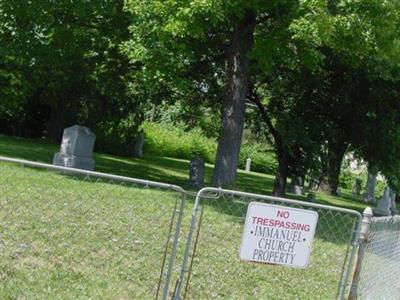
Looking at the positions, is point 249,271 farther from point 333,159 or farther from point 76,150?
point 333,159

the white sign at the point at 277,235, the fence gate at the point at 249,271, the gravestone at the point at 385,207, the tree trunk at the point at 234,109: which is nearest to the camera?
the white sign at the point at 277,235

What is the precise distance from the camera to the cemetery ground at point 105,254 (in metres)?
6.48

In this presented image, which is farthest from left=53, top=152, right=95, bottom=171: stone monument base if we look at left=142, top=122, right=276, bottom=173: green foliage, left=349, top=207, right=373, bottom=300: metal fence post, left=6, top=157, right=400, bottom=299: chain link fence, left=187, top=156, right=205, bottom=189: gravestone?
left=142, top=122, right=276, bottom=173: green foliage

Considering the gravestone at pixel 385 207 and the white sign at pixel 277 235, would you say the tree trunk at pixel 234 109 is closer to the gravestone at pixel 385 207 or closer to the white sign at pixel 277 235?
the gravestone at pixel 385 207

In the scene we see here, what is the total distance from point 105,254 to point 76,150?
11.2 meters

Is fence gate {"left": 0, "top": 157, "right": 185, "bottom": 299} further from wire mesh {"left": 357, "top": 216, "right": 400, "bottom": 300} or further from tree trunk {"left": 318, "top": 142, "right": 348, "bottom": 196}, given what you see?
tree trunk {"left": 318, "top": 142, "right": 348, "bottom": 196}

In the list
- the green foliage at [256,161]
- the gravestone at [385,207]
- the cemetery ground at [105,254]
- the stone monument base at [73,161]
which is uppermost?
the green foliage at [256,161]

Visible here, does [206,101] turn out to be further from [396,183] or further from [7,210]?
[7,210]

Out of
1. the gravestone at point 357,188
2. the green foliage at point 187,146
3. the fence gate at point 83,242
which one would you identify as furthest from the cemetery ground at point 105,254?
the green foliage at point 187,146

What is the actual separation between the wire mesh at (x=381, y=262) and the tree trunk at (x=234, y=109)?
987 centimetres

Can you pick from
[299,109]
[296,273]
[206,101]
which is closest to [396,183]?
[299,109]

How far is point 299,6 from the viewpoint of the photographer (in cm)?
1438

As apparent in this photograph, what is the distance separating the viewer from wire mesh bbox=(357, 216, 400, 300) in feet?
21.3

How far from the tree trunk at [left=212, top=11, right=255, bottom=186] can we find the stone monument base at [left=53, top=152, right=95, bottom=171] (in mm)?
3712
